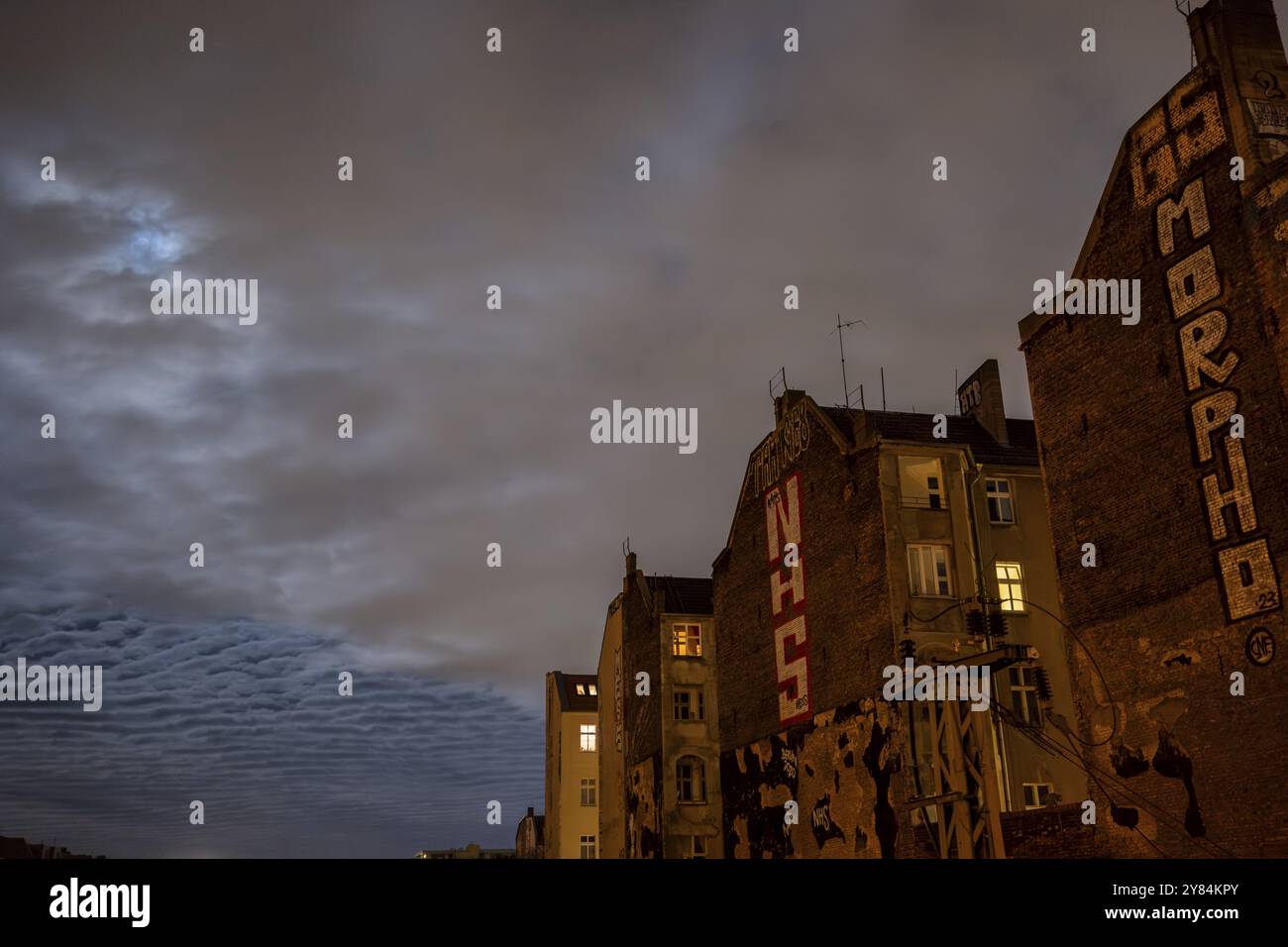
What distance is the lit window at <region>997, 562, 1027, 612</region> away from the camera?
2683 centimetres

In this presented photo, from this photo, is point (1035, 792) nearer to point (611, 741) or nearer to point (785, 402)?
point (785, 402)

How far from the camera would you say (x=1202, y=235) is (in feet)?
59.7

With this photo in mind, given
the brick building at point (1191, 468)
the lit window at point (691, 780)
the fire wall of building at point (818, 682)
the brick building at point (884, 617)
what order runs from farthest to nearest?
the lit window at point (691, 780)
the fire wall of building at point (818, 682)
the brick building at point (884, 617)
the brick building at point (1191, 468)

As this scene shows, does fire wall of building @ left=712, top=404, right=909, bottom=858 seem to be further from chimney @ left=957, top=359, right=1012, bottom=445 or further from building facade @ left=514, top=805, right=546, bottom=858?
building facade @ left=514, top=805, right=546, bottom=858

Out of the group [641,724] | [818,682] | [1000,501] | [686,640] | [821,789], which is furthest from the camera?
[641,724]

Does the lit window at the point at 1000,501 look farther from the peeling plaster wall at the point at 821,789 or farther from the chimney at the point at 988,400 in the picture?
the peeling plaster wall at the point at 821,789

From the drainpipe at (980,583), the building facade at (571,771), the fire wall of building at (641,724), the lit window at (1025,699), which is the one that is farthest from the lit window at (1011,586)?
the building facade at (571,771)

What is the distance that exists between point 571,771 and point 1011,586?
3563cm

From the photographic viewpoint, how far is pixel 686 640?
1670 inches

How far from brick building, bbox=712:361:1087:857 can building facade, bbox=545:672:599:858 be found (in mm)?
23815

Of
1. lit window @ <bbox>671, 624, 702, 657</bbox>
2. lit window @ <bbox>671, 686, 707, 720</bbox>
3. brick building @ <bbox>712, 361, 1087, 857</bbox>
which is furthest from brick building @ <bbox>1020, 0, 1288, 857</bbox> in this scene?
lit window @ <bbox>671, 624, 702, 657</bbox>

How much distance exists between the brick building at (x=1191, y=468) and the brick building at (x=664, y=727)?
62.9 feet

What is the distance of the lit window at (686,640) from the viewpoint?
4212 centimetres

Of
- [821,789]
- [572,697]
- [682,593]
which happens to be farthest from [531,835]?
[821,789]
